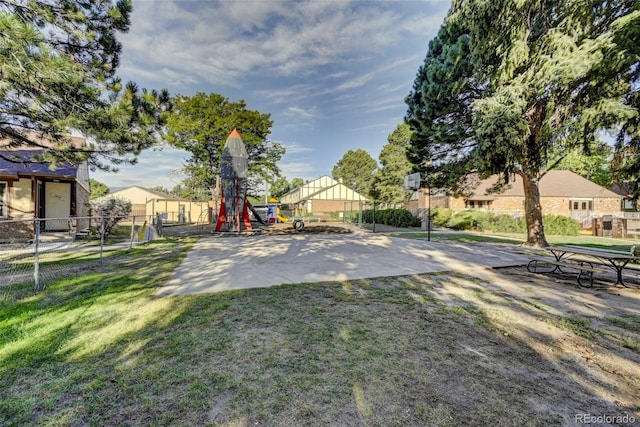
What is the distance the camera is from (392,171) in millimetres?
37656

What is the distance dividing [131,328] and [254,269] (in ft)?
10.9

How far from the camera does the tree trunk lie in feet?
35.8

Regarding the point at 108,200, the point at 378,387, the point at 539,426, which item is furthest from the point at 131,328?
the point at 108,200

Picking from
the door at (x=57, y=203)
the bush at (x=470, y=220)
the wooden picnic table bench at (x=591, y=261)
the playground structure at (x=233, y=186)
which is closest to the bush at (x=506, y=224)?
the bush at (x=470, y=220)

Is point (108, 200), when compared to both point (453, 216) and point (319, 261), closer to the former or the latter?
point (319, 261)

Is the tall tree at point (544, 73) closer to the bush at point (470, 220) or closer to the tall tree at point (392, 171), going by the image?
the bush at point (470, 220)

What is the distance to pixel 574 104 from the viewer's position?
7055mm

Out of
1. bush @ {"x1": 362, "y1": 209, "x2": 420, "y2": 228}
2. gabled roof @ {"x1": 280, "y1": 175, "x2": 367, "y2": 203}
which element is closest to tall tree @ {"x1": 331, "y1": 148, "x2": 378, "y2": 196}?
gabled roof @ {"x1": 280, "y1": 175, "x2": 367, "y2": 203}

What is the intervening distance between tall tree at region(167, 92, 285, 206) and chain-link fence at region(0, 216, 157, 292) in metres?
12.2

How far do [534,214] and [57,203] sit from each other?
22.6 meters

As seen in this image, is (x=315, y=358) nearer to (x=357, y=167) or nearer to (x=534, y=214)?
(x=534, y=214)

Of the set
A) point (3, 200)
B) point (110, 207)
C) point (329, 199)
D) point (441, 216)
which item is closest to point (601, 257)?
point (110, 207)

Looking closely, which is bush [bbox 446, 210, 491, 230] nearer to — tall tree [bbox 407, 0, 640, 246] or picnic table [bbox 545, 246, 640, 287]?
tall tree [bbox 407, 0, 640, 246]

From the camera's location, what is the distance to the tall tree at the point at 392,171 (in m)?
37.2
